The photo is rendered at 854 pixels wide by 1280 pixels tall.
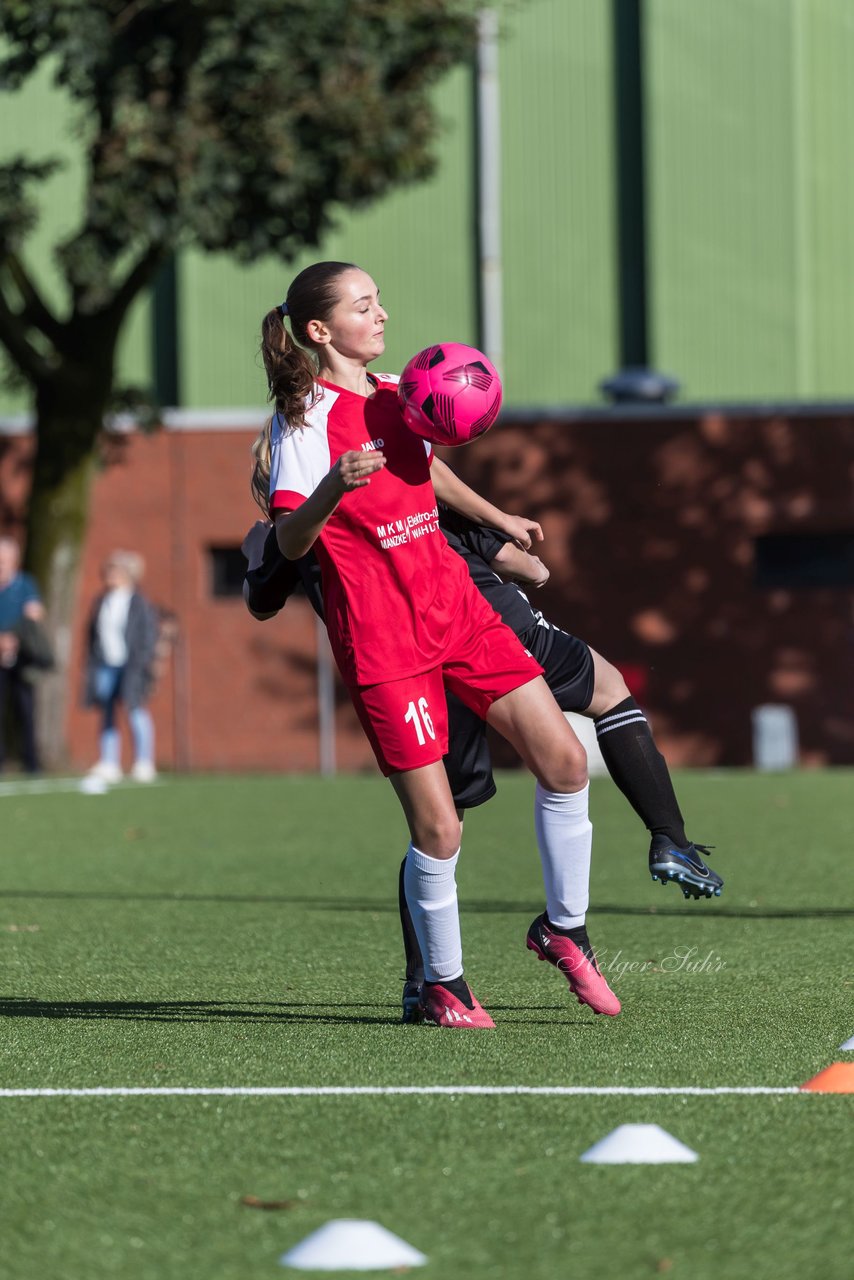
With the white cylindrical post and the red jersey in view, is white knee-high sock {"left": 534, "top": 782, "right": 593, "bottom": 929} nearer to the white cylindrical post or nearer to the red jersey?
the red jersey

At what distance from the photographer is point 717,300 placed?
97.6 ft

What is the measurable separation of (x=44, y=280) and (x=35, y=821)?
18.8 meters

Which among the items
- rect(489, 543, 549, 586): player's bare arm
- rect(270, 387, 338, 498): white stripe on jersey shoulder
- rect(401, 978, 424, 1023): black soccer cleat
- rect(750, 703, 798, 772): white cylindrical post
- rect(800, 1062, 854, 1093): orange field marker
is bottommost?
rect(750, 703, 798, 772): white cylindrical post

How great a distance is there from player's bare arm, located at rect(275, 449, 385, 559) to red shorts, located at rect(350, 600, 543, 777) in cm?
42

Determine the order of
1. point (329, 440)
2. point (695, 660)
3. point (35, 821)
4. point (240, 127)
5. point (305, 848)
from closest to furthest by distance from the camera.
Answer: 1. point (329, 440)
2. point (305, 848)
3. point (35, 821)
4. point (240, 127)
5. point (695, 660)

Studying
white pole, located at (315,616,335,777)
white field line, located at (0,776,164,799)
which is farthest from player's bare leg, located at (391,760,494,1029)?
white pole, located at (315,616,335,777)

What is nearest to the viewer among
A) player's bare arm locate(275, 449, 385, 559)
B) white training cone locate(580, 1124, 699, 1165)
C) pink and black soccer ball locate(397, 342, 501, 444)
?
white training cone locate(580, 1124, 699, 1165)

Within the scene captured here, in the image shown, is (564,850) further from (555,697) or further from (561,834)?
(555,697)

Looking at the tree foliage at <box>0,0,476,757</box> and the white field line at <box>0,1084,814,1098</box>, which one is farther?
the tree foliage at <box>0,0,476,757</box>

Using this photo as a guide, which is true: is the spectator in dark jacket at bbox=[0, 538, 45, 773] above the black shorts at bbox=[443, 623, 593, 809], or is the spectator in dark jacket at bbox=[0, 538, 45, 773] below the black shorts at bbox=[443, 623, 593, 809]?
below

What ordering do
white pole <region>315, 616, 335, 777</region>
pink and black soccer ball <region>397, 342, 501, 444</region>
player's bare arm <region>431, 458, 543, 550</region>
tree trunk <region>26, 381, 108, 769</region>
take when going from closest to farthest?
pink and black soccer ball <region>397, 342, 501, 444</region>, player's bare arm <region>431, 458, 543, 550</region>, tree trunk <region>26, 381, 108, 769</region>, white pole <region>315, 616, 335, 777</region>

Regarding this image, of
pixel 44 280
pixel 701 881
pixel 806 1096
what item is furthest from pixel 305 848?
pixel 44 280

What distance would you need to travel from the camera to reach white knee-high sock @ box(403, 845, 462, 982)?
18.4 ft

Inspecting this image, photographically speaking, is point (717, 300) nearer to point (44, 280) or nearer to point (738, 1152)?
point (44, 280)
